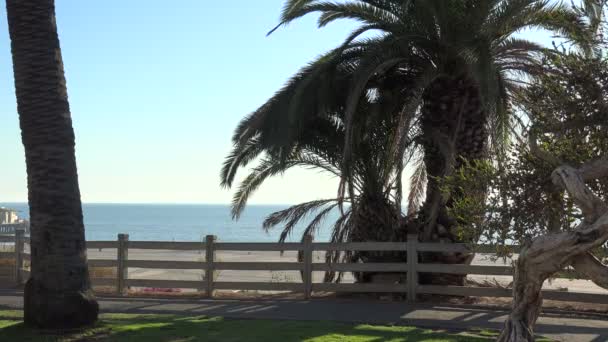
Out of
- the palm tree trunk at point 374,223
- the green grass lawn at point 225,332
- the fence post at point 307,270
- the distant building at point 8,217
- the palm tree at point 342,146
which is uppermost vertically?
the distant building at point 8,217

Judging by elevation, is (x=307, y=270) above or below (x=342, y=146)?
below

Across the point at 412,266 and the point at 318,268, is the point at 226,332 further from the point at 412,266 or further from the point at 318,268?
the point at 412,266

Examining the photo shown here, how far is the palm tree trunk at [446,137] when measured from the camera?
1458 centimetres

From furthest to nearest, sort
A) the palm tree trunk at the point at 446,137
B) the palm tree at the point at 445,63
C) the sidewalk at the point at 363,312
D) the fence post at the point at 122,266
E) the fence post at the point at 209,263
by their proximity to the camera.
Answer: the fence post at the point at 122,266, the fence post at the point at 209,263, the palm tree trunk at the point at 446,137, the palm tree at the point at 445,63, the sidewalk at the point at 363,312

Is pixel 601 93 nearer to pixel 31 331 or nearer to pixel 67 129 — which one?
pixel 67 129

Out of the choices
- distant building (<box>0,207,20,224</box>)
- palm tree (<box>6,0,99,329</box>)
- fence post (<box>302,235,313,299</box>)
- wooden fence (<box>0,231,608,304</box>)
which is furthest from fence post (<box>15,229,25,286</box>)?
distant building (<box>0,207,20,224</box>)

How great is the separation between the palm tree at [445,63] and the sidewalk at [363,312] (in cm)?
A: 213

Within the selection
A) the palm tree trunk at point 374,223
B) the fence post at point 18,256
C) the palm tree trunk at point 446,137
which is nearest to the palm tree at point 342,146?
the palm tree trunk at point 374,223

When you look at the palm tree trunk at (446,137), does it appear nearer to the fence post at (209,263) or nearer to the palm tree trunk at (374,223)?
the palm tree trunk at (374,223)

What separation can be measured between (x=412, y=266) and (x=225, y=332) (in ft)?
16.0

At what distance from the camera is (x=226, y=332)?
33.9ft

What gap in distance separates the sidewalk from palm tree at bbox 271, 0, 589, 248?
2126 mm

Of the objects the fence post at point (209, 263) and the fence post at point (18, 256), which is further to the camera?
the fence post at point (18, 256)

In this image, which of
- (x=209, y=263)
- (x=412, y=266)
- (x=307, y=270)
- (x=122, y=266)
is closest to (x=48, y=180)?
(x=209, y=263)
